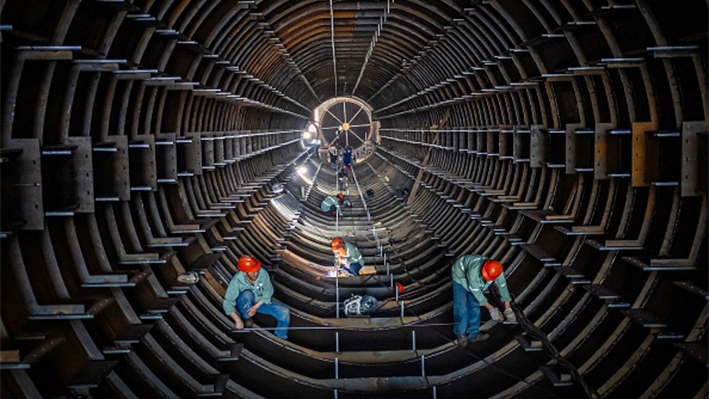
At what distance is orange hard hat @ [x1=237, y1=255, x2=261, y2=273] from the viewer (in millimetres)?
8087

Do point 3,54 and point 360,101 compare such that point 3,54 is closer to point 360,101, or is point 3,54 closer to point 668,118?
point 668,118

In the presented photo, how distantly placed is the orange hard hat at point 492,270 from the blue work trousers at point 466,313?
0.64 m

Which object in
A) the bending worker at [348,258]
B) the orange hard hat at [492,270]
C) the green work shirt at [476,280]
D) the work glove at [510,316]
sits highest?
the orange hard hat at [492,270]

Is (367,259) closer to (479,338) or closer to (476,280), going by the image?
(479,338)

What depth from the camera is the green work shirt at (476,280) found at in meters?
7.96

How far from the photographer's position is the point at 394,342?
9070 millimetres

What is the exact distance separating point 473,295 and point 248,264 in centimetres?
295

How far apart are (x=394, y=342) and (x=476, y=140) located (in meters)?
5.78

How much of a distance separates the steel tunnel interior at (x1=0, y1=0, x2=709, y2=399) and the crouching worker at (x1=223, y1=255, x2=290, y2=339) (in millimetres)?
249

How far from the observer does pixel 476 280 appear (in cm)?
815

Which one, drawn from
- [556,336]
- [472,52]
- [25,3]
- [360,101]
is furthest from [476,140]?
[360,101]

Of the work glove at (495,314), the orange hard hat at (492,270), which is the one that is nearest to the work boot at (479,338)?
the work glove at (495,314)

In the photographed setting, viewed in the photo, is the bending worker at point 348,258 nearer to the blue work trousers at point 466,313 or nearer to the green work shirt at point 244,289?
the green work shirt at point 244,289

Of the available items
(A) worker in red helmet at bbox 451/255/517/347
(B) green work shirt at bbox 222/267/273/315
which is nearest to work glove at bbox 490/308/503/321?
(A) worker in red helmet at bbox 451/255/517/347
